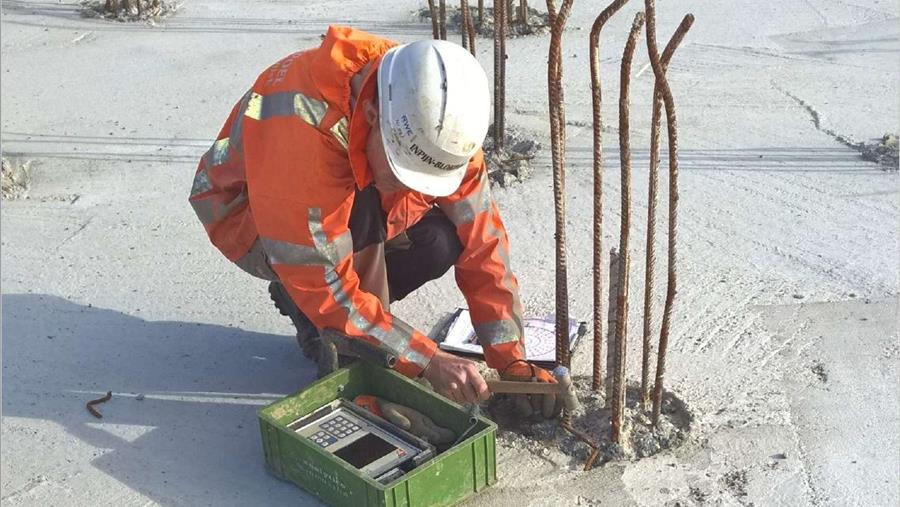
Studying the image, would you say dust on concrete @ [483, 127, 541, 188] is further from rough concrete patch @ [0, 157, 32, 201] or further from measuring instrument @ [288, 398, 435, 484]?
rough concrete patch @ [0, 157, 32, 201]

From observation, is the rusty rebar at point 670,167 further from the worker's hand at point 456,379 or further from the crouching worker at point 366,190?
the worker's hand at point 456,379

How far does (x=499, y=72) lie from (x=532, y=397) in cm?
219

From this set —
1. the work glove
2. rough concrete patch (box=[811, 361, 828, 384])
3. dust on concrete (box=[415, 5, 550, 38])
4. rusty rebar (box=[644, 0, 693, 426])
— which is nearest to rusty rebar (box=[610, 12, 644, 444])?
rusty rebar (box=[644, 0, 693, 426])

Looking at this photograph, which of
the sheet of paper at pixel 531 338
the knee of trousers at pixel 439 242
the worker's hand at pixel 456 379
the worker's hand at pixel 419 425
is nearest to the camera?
the worker's hand at pixel 456 379

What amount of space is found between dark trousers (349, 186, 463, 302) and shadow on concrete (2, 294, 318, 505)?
20.0 inches

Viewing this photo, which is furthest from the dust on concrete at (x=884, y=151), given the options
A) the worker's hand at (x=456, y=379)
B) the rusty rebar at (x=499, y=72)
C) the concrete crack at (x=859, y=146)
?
the worker's hand at (x=456, y=379)

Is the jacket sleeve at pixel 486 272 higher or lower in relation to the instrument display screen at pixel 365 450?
higher

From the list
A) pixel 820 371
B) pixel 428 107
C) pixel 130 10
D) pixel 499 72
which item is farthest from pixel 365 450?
pixel 130 10

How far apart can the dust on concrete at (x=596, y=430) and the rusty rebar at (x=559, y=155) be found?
0.22 meters

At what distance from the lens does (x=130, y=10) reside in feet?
27.2

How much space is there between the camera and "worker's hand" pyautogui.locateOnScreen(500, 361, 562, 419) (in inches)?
150

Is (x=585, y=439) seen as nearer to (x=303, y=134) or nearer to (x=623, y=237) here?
(x=623, y=237)

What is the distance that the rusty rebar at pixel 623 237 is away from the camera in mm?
3172

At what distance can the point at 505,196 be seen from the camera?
5.59 meters
